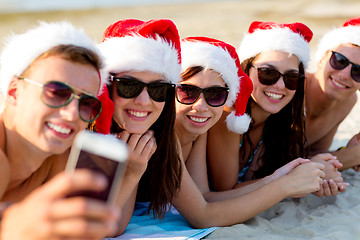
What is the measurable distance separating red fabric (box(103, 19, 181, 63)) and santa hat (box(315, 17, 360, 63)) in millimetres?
2388

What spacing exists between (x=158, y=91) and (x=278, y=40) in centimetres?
170

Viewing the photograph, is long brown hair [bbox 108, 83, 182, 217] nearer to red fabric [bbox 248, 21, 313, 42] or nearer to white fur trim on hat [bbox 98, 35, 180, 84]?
white fur trim on hat [bbox 98, 35, 180, 84]

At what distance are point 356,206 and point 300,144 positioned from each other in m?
0.85

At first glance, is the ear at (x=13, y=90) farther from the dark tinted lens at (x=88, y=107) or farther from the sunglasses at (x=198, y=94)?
the sunglasses at (x=198, y=94)

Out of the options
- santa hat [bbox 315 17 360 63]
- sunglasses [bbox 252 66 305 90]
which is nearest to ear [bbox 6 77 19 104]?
sunglasses [bbox 252 66 305 90]

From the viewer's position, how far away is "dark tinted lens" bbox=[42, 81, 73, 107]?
88.0 inches

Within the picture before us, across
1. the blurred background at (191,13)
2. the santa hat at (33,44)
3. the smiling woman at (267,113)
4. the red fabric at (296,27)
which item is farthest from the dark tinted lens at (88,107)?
the blurred background at (191,13)

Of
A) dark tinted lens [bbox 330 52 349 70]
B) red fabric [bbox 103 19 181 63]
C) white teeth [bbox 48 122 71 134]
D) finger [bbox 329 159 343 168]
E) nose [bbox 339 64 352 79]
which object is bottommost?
finger [bbox 329 159 343 168]

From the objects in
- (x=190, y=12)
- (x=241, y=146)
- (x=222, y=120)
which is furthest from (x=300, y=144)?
(x=190, y=12)

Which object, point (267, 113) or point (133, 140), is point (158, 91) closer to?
point (133, 140)

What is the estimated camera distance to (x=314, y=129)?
210 inches

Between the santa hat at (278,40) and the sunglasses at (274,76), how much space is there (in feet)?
0.74

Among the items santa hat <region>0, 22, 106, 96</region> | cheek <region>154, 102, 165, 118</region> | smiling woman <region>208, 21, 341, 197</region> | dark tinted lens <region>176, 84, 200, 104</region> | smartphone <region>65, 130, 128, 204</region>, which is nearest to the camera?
smartphone <region>65, 130, 128, 204</region>

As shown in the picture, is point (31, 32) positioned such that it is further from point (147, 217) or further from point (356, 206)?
point (356, 206)
